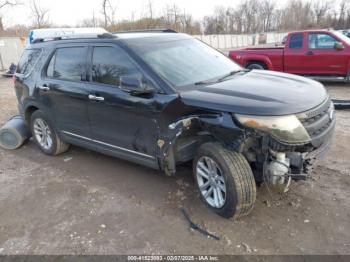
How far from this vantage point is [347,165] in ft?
13.8

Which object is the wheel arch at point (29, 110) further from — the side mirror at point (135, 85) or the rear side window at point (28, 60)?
the side mirror at point (135, 85)

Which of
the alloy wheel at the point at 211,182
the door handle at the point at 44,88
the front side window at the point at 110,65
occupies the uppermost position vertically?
the front side window at the point at 110,65

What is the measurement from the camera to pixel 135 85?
342cm

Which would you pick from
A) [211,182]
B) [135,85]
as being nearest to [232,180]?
[211,182]

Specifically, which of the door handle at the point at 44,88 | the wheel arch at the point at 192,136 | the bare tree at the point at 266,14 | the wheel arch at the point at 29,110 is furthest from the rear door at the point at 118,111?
the bare tree at the point at 266,14

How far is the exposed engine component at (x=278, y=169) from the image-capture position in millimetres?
2914

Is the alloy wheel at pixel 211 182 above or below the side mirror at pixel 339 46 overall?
below

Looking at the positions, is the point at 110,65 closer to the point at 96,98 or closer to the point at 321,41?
the point at 96,98

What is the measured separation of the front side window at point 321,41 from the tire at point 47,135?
8.08 meters

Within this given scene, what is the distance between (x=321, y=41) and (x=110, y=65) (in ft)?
26.3

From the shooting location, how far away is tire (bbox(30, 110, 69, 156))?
5.13 m

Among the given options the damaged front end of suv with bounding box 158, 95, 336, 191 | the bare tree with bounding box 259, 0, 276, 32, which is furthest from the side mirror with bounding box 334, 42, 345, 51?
the bare tree with bounding box 259, 0, 276, 32

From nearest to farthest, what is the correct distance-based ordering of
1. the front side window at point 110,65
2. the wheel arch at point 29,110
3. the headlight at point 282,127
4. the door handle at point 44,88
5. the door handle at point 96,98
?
the headlight at point 282,127 < the front side window at point 110,65 < the door handle at point 96,98 < the door handle at point 44,88 < the wheel arch at point 29,110

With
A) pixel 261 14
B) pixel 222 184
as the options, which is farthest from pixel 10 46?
pixel 261 14
